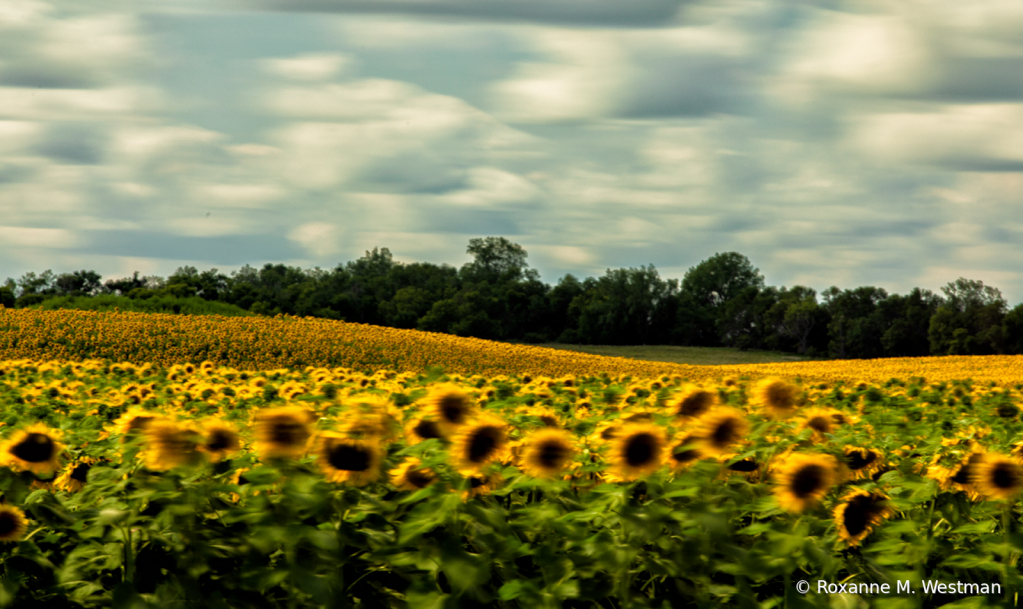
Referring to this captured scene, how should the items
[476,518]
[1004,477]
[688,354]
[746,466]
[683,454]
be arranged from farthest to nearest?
[688,354]
[746,466]
[1004,477]
[683,454]
[476,518]

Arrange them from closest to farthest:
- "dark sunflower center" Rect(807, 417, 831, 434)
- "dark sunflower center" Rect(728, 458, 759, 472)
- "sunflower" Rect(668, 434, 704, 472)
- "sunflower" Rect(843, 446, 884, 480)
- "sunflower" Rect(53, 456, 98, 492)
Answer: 1. "sunflower" Rect(668, 434, 704, 472)
2. "sunflower" Rect(53, 456, 98, 492)
3. "dark sunflower center" Rect(728, 458, 759, 472)
4. "sunflower" Rect(843, 446, 884, 480)
5. "dark sunflower center" Rect(807, 417, 831, 434)

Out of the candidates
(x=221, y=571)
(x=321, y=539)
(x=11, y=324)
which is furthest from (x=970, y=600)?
(x=11, y=324)

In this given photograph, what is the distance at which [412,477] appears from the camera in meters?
2.40

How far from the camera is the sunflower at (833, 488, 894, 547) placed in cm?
266

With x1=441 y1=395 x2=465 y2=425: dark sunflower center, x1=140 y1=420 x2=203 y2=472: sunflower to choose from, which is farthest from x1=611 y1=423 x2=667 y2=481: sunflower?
x1=140 y1=420 x2=203 y2=472: sunflower

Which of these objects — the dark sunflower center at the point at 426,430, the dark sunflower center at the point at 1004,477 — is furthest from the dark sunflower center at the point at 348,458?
the dark sunflower center at the point at 1004,477

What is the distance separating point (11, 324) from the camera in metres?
19.1

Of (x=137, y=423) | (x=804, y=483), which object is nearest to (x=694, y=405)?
(x=804, y=483)

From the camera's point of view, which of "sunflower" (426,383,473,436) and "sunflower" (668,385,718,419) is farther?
"sunflower" (668,385,718,419)

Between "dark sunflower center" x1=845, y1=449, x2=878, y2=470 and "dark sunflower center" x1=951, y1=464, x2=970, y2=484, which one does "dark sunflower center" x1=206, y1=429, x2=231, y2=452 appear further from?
"dark sunflower center" x1=951, y1=464, x2=970, y2=484

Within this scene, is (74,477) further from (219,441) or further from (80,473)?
(219,441)

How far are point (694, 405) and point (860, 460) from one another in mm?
799

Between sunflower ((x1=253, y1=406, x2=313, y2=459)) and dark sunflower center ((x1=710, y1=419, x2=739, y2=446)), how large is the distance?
1322mm

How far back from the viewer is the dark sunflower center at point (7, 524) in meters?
2.42
